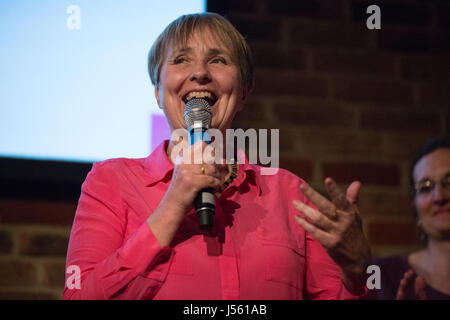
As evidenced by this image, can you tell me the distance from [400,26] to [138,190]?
1708mm

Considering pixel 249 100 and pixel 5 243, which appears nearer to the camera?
pixel 5 243

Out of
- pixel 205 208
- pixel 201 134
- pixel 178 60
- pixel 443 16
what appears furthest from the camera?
pixel 443 16

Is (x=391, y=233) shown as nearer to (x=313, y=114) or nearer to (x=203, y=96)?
(x=313, y=114)

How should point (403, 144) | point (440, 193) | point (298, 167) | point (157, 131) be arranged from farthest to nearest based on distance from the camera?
point (403, 144) → point (298, 167) → point (440, 193) → point (157, 131)

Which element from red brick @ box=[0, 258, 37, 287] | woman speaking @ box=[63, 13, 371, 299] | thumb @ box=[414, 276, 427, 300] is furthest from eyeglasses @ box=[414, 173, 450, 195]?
red brick @ box=[0, 258, 37, 287]

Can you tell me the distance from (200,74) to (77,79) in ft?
2.63

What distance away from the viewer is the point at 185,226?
1.30 metres

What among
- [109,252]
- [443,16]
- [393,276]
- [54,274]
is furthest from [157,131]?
[443,16]

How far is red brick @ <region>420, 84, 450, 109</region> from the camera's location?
2586 millimetres

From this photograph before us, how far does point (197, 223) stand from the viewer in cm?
130

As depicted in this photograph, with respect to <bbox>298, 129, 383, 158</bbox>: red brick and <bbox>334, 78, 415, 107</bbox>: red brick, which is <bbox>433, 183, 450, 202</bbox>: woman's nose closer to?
<bbox>298, 129, 383, 158</bbox>: red brick

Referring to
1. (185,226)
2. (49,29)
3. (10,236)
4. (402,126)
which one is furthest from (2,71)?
(402,126)

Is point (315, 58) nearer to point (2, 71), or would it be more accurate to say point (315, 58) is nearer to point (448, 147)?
point (448, 147)
